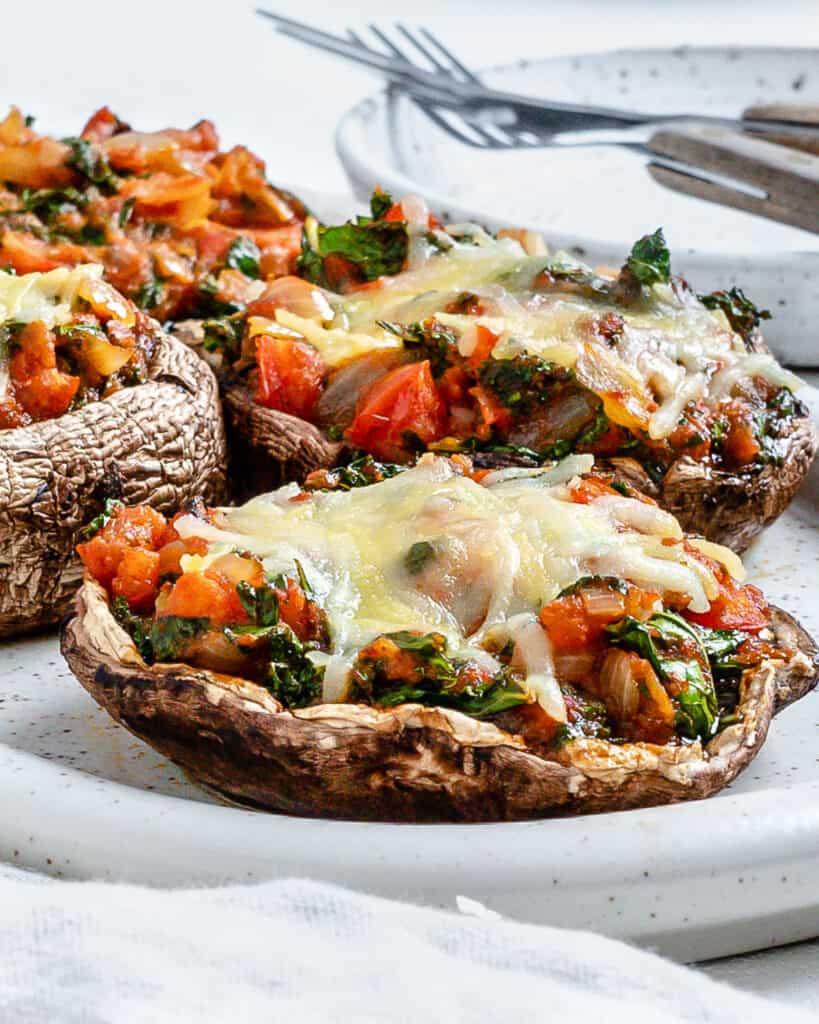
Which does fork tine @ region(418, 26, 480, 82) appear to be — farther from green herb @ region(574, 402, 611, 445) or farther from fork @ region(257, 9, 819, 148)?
green herb @ region(574, 402, 611, 445)

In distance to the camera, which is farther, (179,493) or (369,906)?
(179,493)

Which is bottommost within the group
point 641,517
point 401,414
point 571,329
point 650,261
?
point 401,414

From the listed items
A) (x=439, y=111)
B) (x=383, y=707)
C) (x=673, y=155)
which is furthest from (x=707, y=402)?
(x=439, y=111)

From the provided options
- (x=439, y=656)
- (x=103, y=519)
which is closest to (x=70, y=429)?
(x=103, y=519)

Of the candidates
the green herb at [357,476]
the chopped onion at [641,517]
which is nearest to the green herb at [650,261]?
the green herb at [357,476]

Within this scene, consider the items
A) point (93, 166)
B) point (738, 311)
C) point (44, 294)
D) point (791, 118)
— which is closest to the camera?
point (44, 294)

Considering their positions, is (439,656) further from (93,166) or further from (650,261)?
(93,166)

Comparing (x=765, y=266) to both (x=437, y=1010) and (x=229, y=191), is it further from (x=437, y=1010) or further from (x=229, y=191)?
(x=437, y=1010)
